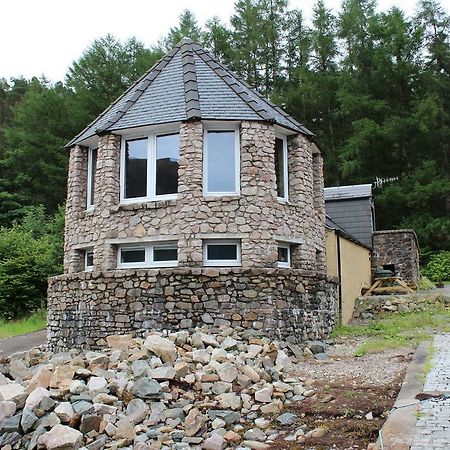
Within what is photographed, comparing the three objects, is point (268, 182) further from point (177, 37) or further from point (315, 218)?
point (177, 37)

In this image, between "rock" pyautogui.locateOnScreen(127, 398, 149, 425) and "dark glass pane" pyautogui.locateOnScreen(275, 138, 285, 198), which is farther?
"dark glass pane" pyautogui.locateOnScreen(275, 138, 285, 198)

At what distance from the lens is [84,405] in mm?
6898

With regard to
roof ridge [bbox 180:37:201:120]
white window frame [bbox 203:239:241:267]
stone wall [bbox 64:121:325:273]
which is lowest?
white window frame [bbox 203:239:241:267]

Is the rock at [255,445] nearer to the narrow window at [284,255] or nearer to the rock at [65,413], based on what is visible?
the rock at [65,413]

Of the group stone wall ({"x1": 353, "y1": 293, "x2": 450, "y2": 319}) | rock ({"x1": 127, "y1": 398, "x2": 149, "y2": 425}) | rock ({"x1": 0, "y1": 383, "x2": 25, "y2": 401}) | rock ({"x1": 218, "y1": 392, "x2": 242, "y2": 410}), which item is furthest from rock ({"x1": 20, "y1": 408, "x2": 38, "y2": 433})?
stone wall ({"x1": 353, "y1": 293, "x2": 450, "y2": 319})

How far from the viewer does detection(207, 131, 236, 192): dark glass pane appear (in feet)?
39.6

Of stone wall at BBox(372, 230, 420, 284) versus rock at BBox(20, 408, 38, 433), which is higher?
stone wall at BBox(372, 230, 420, 284)

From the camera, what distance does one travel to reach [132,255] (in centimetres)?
1238

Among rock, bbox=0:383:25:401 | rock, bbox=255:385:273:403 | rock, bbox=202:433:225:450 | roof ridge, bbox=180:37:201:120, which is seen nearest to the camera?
rock, bbox=202:433:225:450

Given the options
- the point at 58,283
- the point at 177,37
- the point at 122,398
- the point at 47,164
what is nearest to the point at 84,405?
the point at 122,398

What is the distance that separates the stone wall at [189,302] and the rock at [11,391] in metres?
3.46

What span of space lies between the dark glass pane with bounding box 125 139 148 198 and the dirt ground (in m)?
5.60

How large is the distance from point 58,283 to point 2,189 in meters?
25.1

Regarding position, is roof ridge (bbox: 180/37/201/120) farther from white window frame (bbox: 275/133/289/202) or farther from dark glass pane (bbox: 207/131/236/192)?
white window frame (bbox: 275/133/289/202)
